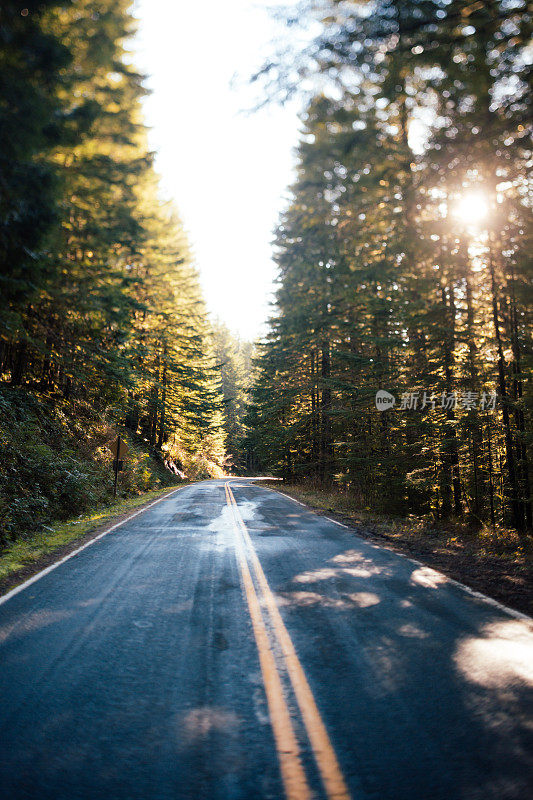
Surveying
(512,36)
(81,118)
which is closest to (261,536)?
(81,118)

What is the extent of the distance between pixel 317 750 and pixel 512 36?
21.3 ft

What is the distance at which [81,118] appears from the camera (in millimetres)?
5895

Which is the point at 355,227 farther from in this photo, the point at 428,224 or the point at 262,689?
the point at 262,689

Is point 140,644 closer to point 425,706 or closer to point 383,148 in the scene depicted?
point 425,706

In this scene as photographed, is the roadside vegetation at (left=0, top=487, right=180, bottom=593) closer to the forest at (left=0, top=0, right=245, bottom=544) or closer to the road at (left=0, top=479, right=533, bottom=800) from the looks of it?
the forest at (left=0, top=0, right=245, bottom=544)

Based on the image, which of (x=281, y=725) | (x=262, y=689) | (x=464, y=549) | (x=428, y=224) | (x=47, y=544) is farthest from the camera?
(x=47, y=544)

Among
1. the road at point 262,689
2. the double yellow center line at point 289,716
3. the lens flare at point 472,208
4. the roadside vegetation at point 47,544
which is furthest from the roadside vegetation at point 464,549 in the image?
the roadside vegetation at point 47,544

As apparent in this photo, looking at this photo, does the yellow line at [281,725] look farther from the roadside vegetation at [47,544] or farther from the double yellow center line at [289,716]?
the roadside vegetation at [47,544]

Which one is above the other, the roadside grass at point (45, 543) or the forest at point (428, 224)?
the forest at point (428, 224)

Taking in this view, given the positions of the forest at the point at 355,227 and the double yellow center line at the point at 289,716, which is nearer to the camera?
the double yellow center line at the point at 289,716

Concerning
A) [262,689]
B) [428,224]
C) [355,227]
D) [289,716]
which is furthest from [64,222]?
[289,716]

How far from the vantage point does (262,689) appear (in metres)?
3.31

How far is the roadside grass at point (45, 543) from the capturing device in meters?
6.73

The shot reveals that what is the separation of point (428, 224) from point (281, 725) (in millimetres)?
6590
